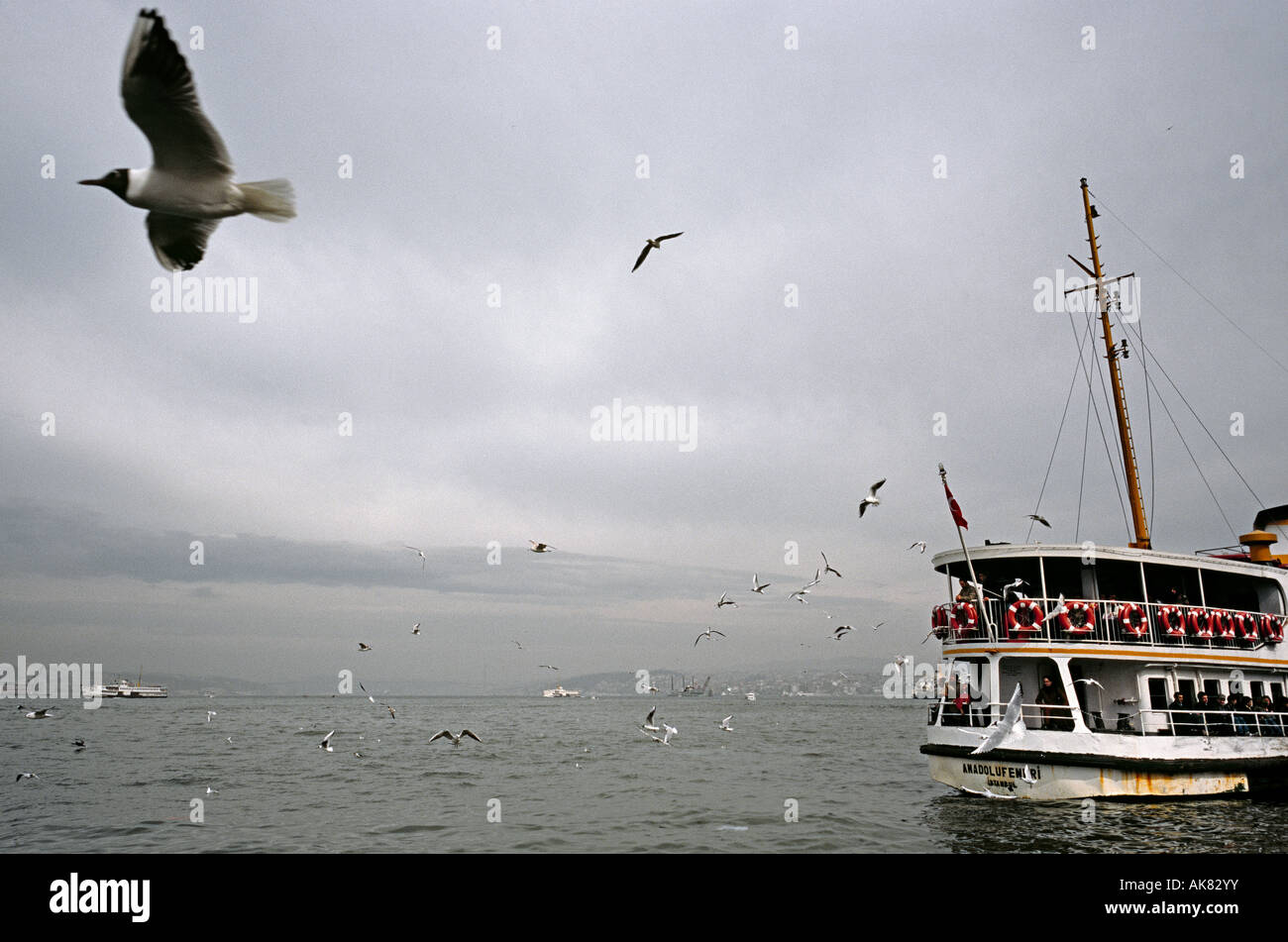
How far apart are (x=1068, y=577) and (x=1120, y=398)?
337 inches

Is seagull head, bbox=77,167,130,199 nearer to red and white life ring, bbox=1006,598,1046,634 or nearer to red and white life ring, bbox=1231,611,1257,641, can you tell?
red and white life ring, bbox=1006,598,1046,634

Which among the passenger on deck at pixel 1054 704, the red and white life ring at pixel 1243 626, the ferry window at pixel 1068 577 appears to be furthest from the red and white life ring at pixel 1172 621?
the passenger on deck at pixel 1054 704

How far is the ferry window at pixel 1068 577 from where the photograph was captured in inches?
813

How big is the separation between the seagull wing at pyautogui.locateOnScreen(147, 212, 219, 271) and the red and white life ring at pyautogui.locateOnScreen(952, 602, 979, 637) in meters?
18.9

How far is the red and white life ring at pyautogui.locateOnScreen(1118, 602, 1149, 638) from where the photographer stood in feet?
63.2

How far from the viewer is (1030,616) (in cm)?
1894

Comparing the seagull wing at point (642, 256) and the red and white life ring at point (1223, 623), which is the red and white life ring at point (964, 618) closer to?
the red and white life ring at point (1223, 623)

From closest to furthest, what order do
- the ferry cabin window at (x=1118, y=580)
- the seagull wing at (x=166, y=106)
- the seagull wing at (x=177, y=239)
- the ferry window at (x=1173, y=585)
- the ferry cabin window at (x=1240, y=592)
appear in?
the seagull wing at (x=166, y=106) < the seagull wing at (x=177, y=239) < the ferry cabin window at (x=1118, y=580) < the ferry window at (x=1173, y=585) < the ferry cabin window at (x=1240, y=592)

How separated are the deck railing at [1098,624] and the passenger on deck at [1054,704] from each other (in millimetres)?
1326

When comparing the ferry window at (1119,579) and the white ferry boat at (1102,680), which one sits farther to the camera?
the ferry window at (1119,579)

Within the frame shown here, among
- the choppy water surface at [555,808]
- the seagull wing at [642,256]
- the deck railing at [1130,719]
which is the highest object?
the seagull wing at [642,256]

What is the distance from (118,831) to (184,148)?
851 inches

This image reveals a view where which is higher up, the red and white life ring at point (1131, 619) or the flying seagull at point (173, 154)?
the flying seagull at point (173, 154)
